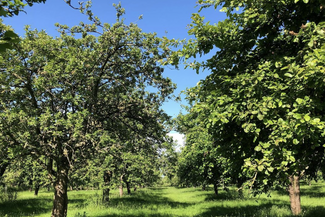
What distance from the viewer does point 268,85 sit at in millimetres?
4520

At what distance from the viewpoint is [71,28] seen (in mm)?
10203

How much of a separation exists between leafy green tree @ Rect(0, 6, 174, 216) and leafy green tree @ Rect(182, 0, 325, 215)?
4.51 meters

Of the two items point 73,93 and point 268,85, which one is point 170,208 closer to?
point 73,93

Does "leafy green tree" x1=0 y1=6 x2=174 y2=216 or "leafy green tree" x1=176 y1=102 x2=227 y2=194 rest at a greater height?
"leafy green tree" x1=0 y1=6 x2=174 y2=216

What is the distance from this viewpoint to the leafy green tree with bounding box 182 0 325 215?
3816 mm

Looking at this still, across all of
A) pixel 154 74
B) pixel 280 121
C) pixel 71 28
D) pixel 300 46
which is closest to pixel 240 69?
pixel 300 46

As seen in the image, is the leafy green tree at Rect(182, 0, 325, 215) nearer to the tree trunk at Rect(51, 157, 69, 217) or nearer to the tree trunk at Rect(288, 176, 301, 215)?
the tree trunk at Rect(288, 176, 301, 215)

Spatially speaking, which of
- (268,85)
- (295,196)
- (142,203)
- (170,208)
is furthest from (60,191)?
(295,196)

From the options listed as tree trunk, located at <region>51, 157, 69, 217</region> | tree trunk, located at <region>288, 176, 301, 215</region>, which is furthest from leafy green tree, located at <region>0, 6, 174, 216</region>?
tree trunk, located at <region>288, 176, 301, 215</region>

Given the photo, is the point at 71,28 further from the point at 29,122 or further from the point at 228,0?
the point at 228,0

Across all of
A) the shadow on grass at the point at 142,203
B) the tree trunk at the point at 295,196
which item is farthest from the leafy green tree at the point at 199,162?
the tree trunk at the point at 295,196

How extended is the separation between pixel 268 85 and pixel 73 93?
25.5 ft

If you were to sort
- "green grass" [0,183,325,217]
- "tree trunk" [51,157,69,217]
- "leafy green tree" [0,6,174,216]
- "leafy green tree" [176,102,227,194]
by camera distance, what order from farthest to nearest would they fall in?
"leafy green tree" [176,102,227,194], "green grass" [0,183,325,217], "tree trunk" [51,157,69,217], "leafy green tree" [0,6,174,216]

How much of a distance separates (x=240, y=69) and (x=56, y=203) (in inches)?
382
